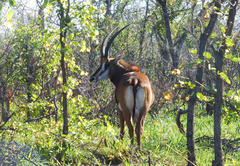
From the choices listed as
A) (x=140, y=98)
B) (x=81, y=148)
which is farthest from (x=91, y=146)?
(x=140, y=98)

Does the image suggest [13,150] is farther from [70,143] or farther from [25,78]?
[25,78]

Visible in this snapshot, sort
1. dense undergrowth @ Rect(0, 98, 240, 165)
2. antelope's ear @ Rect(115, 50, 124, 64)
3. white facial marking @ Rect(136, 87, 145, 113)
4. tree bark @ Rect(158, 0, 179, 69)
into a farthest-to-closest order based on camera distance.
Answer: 1. tree bark @ Rect(158, 0, 179, 69)
2. antelope's ear @ Rect(115, 50, 124, 64)
3. white facial marking @ Rect(136, 87, 145, 113)
4. dense undergrowth @ Rect(0, 98, 240, 165)

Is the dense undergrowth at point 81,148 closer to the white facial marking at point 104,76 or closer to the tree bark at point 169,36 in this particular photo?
the white facial marking at point 104,76

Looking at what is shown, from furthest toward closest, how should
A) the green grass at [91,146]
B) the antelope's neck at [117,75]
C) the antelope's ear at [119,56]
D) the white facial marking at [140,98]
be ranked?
the antelope's neck at [117,75]
the antelope's ear at [119,56]
the white facial marking at [140,98]
the green grass at [91,146]

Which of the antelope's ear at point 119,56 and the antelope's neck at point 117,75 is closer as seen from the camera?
the antelope's ear at point 119,56

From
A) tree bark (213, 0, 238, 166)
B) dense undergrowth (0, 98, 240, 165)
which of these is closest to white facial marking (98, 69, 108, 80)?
dense undergrowth (0, 98, 240, 165)

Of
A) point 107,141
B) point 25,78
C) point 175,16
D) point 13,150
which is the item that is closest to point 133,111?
point 107,141

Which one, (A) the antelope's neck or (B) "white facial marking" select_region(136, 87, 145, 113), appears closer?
(B) "white facial marking" select_region(136, 87, 145, 113)

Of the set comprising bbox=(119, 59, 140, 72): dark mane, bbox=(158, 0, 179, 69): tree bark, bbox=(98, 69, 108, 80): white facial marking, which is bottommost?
bbox=(98, 69, 108, 80): white facial marking

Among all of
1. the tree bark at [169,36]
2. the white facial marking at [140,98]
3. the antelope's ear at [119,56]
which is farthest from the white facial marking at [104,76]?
the tree bark at [169,36]

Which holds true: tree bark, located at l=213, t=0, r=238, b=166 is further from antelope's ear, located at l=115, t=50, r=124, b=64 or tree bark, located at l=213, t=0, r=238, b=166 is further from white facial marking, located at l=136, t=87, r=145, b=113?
antelope's ear, located at l=115, t=50, r=124, b=64

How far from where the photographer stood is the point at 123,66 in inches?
225

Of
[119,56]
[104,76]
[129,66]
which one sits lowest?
[104,76]

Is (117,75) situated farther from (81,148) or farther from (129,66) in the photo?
(81,148)
